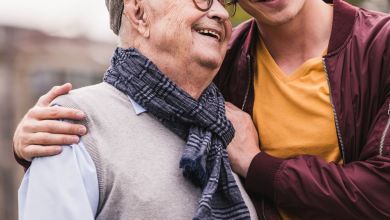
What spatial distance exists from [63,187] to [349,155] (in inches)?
37.7

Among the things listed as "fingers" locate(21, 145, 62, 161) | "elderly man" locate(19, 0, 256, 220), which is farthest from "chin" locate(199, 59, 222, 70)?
"fingers" locate(21, 145, 62, 161)

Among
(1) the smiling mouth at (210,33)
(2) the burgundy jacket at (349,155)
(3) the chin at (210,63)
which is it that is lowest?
(2) the burgundy jacket at (349,155)

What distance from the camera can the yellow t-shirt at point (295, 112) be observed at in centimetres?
235

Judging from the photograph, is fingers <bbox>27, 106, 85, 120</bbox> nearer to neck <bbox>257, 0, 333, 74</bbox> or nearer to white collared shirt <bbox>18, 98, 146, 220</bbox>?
white collared shirt <bbox>18, 98, 146, 220</bbox>

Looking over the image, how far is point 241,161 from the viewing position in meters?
2.38

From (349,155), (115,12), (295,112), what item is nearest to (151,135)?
(115,12)

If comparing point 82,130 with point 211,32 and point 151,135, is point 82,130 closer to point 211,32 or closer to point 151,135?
point 151,135

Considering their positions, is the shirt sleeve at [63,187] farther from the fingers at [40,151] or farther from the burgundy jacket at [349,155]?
the burgundy jacket at [349,155]

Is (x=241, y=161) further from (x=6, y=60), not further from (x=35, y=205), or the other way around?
(x=6, y=60)

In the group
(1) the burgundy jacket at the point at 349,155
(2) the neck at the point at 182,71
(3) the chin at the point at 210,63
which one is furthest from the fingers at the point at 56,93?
(1) the burgundy jacket at the point at 349,155

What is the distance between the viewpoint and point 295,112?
2420 millimetres

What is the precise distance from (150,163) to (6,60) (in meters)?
8.61

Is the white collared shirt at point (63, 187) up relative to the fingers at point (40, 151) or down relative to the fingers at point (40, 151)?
down

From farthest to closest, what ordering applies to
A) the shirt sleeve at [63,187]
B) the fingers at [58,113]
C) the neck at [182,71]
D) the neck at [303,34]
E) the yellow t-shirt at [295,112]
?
the neck at [303,34], the yellow t-shirt at [295,112], the neck at [182,71], the fingers at [58,113], the shirt sleeve at [63,187]
